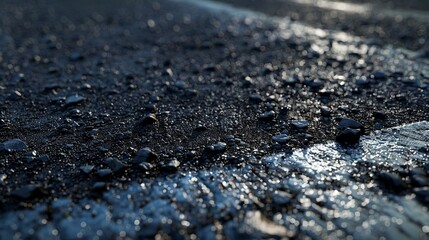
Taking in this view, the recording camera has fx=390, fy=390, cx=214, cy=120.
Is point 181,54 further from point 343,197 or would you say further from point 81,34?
point 343,197

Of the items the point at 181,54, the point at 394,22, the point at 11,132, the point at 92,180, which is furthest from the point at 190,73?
the point at 394,22

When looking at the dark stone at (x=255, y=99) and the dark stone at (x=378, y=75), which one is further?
the dark stone at (x=378, y=75)

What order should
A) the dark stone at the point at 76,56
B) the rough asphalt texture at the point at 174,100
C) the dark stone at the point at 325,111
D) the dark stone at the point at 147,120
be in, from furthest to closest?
the dark stone at the point at 76,56, the dark stone at the point at 325,111, the dark stone at the point at 147,120, the rough asphalt texture at the point at 174,100

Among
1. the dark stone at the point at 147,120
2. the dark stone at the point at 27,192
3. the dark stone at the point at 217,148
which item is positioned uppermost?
the dark stone at the point at 217,148

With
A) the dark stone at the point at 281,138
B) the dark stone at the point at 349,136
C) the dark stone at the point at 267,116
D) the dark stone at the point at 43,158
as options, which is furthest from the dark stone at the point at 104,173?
the dark stone at the point at 349,136

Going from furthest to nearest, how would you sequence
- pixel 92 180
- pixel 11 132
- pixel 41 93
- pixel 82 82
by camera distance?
pixel 82 82
pixel 41 93
pixel 11 132
pixel 92 180

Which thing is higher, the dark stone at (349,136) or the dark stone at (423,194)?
the dark stone at (423,194)

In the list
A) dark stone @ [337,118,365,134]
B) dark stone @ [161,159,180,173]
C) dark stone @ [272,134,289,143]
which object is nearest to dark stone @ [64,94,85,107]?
dark stone @ [161,159,180,173]

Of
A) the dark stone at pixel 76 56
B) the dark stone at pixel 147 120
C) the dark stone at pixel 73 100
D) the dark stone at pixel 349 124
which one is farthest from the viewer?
the dark stone at pixel 76 56

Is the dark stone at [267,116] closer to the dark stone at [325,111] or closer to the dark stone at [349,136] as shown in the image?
the dark stone at [325,111]
